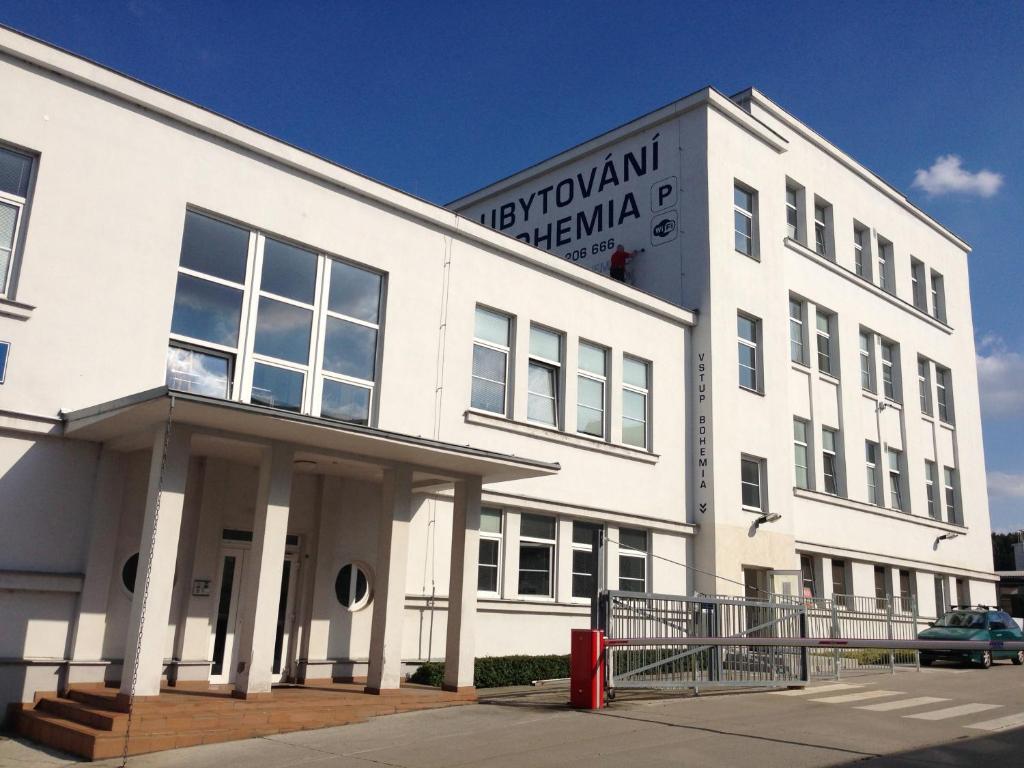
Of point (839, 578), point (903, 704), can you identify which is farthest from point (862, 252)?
point (903, 704)

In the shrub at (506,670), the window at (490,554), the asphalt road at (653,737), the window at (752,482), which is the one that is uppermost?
the window at (752,482)

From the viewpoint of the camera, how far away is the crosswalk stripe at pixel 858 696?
15.4 meters

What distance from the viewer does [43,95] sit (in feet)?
44.0

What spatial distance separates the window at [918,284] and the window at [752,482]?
14.1m

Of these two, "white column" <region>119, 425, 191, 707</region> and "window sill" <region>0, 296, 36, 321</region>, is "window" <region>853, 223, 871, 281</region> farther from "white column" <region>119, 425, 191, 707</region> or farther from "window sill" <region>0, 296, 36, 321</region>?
"window sill" <region>0, 296, 36, 321</region>

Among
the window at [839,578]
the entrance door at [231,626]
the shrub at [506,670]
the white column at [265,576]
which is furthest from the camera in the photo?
the window at [839,578]

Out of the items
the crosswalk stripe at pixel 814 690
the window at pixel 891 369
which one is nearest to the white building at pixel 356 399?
the crosswalk stripe at pixel 814 690

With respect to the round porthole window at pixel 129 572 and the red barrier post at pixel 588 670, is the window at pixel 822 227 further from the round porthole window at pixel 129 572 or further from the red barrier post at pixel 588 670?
the round porthole window at pixel 129 572

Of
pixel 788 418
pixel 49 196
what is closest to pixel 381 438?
pixel 49 196

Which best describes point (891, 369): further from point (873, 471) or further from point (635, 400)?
point (635, 400)

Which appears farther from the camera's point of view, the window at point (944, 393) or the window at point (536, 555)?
the window at point (944, 393)

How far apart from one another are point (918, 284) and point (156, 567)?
3051 cm

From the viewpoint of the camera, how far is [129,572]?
13312 millimetres

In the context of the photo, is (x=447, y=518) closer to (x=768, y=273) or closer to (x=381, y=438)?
(x=381, y=438)
